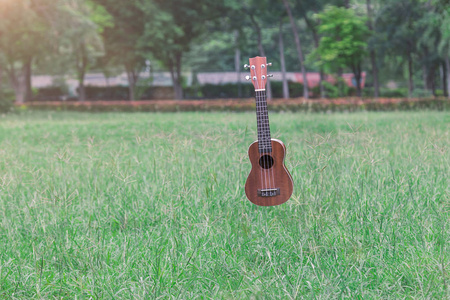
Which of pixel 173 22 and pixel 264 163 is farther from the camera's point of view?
pixel 173 22

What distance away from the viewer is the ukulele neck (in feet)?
9.56

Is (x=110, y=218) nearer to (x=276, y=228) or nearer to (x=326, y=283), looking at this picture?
(x=276, y=228)

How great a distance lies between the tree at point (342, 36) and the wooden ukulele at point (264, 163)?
2052 centimetres

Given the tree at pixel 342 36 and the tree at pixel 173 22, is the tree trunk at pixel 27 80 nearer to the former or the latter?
the tree at pixel 173 22

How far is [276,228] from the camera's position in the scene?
3254 mm

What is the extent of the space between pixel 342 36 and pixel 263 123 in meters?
21.5

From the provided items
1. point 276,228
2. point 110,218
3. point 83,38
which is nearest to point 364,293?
point 276,228

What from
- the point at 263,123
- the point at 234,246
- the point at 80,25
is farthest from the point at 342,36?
the point at 234,246

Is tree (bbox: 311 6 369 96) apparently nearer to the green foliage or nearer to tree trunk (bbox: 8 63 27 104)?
the green foliage

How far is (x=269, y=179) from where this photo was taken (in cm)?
302

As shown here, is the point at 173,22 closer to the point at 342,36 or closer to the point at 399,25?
the point at 342,36

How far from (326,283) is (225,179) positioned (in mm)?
2103

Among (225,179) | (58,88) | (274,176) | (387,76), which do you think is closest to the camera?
(274,176)

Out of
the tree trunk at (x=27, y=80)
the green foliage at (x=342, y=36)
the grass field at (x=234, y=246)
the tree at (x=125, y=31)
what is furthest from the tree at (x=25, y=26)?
the grass field at (x=234, y=246)
